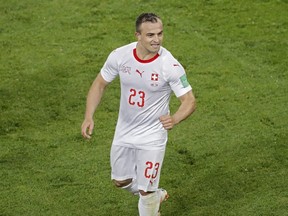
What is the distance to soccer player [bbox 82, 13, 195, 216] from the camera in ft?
33.4

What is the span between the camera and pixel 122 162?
1089 centimetres

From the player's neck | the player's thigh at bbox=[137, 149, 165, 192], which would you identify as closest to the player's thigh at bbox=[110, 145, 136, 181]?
the player's thigh at bbox=[137, 149, 165, 192]

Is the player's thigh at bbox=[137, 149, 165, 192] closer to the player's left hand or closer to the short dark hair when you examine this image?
the player's left hand

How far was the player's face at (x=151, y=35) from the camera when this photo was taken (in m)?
10.1

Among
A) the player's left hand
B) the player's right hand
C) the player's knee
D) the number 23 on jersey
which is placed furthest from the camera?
the player's knee

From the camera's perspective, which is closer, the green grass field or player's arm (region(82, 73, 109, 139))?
player's arm (region(82, 73, 109, 139))

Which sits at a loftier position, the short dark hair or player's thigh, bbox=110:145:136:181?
the short dark hair

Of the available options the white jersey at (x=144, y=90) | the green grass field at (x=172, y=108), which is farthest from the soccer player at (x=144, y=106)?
A: the green grass field at (x=172, y=108)

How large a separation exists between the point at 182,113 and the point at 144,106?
20.8 inches

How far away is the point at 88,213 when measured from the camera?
11.4m

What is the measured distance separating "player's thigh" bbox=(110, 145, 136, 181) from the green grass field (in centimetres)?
65

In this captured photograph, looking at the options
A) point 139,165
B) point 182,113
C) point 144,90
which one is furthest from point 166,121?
point 139,165

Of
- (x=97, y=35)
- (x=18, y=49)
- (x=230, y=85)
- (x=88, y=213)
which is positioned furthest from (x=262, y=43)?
(x=88, y=213)

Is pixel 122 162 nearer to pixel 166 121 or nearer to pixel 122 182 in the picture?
pixel 122 182
